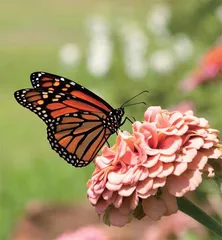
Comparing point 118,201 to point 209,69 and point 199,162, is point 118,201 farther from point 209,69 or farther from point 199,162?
point 209,69

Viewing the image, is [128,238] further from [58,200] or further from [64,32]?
[64,32]

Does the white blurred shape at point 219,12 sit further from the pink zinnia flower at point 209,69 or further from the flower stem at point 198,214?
the flower stem at point 198,214

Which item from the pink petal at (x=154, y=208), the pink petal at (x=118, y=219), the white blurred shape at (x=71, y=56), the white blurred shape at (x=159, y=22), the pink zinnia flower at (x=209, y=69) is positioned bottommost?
the pink petal at (x=118, y=219)

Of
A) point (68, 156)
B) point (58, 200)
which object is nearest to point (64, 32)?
point (58, 200)

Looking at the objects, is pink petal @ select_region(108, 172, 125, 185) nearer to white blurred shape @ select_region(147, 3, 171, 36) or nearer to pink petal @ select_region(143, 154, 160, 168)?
pink petal @ select_region(143, 154, 160, 168)

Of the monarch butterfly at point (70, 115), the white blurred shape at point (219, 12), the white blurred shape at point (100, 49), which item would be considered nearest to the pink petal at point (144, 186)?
the monarch butterfly at point (70, 115)

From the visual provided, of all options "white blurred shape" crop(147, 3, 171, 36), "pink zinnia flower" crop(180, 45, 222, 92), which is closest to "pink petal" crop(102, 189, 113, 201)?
"pink zinnia flower" crop(180, 45, 222, 92)
